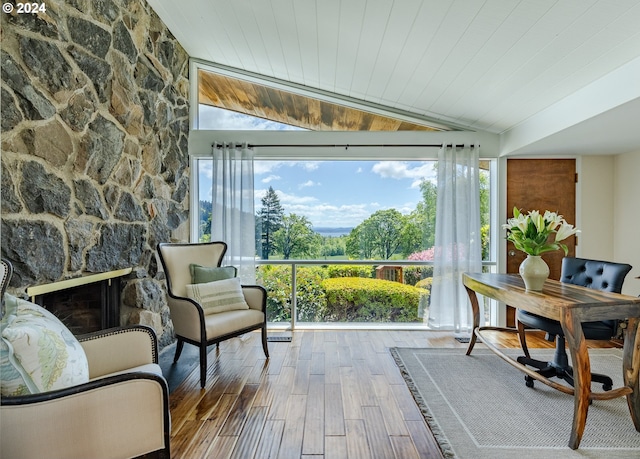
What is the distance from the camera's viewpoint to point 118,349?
171 cm

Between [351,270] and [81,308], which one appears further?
[351,270]

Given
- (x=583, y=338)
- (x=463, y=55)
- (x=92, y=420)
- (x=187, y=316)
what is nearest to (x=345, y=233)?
(x=187, y=316)

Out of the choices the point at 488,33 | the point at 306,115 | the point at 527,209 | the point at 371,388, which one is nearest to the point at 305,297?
the point at 371,388

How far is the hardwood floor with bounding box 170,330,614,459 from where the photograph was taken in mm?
1763

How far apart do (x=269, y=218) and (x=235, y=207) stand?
0.44m

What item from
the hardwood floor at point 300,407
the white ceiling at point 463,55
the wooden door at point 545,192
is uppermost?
the white ceiling at point 463,55

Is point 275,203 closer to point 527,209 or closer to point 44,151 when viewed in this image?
point 44,151

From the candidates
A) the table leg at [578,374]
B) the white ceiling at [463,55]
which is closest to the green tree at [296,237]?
the white ceiling at [463,55]

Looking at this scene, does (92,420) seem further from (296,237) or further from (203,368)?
(296,237)

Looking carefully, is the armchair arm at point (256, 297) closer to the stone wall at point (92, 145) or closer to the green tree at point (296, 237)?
the stone wall at point (92, 145)

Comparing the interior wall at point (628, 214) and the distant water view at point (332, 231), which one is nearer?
the interior wall at point (628, 214)

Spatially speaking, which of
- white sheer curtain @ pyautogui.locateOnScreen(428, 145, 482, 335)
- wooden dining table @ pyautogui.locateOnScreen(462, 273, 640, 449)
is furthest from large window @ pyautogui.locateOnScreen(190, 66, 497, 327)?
wooden dining table @ pyautogui.locateOnScreen(462, 273, 640, 449)

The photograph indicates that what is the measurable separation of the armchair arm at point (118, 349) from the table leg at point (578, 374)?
7.34 feet

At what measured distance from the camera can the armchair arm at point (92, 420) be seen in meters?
1.07
